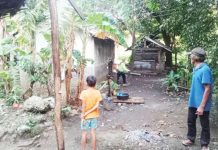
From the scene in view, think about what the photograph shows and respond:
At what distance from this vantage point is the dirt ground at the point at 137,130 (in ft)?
21.9

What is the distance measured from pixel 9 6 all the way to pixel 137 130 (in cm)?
500

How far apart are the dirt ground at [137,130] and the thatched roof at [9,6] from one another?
3.81m

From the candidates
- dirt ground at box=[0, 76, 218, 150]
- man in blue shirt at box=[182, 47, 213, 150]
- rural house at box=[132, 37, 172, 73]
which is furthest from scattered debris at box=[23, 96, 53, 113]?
rural house at box=[132, 37, 172, 73]

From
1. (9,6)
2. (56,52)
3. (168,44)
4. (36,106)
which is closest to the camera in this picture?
(9,6)

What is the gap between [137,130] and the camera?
762 cm

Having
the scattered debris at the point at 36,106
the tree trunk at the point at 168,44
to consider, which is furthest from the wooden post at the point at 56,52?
the tree trunk at the point at 168,44

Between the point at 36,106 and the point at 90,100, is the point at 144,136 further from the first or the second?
the point at 36,106

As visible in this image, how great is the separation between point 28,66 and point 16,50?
579 millimetres

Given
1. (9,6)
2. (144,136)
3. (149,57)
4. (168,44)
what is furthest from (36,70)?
(168,44)

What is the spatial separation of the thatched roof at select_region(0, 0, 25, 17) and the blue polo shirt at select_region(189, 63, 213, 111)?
3551 mm

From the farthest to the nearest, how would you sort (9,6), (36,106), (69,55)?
(69,55) < (36,106) < (9,6)

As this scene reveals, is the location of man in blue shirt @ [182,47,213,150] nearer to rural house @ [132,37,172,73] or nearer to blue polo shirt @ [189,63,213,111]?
blue polo shirt @ [189,63,213,111]

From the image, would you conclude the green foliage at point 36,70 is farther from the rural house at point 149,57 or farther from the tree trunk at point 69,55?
the rural house at point 149,57

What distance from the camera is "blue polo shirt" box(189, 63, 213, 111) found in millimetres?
5754
